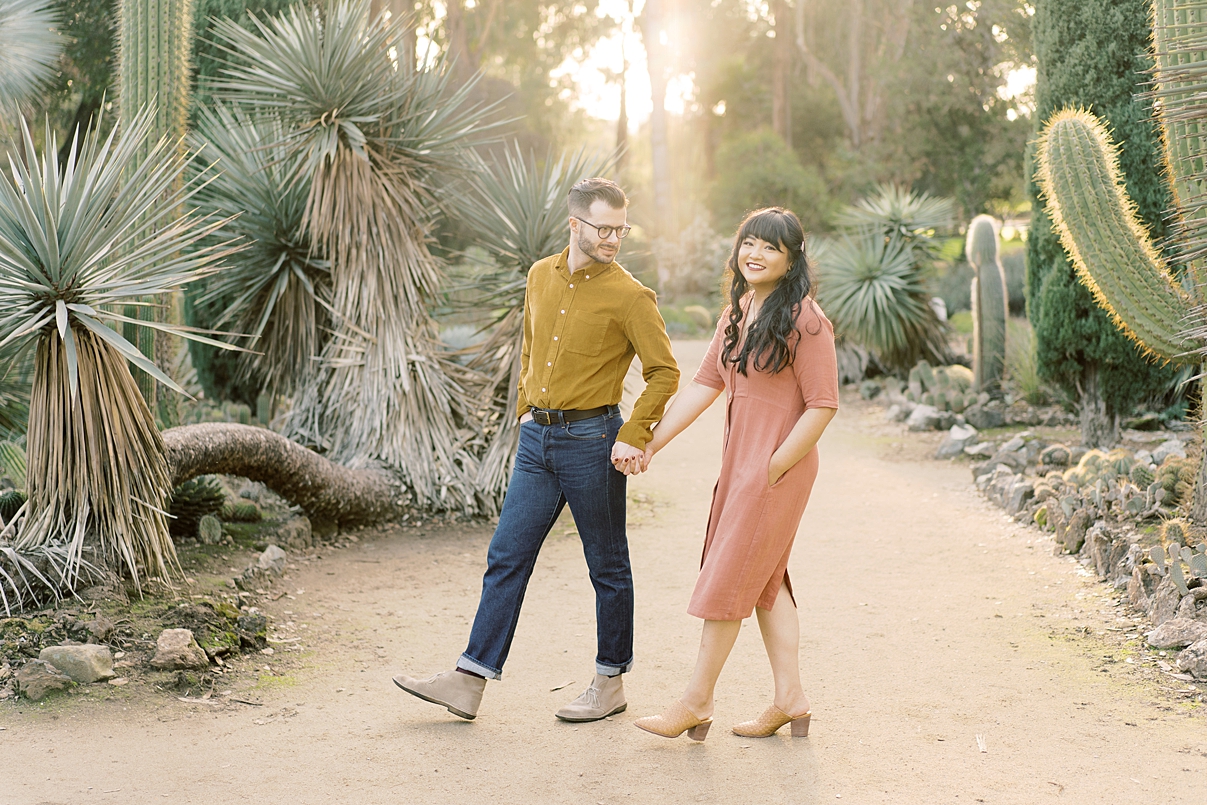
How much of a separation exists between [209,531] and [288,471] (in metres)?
0.53

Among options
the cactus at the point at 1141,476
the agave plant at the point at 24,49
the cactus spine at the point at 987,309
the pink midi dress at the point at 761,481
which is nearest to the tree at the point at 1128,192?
the cactus spine at the point at 987,309

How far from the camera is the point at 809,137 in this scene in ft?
102

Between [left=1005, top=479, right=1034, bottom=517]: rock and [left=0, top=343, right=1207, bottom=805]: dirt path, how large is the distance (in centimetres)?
76

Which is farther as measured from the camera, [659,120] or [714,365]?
[659,120]

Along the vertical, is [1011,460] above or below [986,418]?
below

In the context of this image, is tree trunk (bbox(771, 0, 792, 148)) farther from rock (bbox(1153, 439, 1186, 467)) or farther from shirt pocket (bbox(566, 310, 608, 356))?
shirt pocket (bbox(566, 310, 608, 356))

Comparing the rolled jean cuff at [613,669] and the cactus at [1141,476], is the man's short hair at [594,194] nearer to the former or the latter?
the rolled jean cuff at [613,669]

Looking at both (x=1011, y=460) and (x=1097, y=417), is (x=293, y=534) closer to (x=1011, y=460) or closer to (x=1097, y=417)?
(x=1011, y=460)

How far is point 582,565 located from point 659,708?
7.41ft

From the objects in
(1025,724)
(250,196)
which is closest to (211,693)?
(1025,724)

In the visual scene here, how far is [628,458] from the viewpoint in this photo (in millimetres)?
3535

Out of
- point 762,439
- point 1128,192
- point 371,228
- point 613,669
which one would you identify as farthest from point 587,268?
point 1128,192

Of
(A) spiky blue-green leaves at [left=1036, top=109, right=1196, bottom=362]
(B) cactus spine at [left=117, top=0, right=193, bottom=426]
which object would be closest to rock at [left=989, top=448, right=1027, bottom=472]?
(A) spiky blue-green leaves at [left=1036, top=109, right=1196, bottom=362]

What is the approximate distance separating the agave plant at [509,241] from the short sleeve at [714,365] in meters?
3.41
